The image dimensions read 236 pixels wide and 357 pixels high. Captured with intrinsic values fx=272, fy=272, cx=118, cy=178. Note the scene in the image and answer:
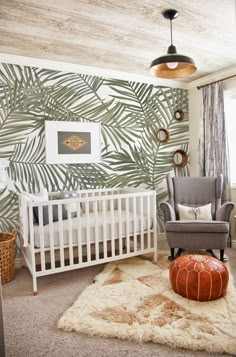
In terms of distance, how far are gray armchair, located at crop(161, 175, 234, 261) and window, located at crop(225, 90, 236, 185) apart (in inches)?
15.2

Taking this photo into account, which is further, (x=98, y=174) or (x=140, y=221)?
(x=98, y=174)

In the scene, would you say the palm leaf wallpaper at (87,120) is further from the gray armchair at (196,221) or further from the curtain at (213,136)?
the gray armchair at (196,221)

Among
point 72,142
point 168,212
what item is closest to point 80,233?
point 168,212

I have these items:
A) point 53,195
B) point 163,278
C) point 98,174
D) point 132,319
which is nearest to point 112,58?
point 98,174

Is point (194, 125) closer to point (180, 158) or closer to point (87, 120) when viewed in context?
point (180, 158)

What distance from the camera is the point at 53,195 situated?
325 centimetres

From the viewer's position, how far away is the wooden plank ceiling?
2.11m

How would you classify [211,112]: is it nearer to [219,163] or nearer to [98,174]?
[219,163]

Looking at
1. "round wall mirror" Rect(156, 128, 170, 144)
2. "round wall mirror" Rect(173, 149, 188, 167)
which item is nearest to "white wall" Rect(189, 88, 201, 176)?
"round wall mirror" Rect(173, 149, 188, 167)

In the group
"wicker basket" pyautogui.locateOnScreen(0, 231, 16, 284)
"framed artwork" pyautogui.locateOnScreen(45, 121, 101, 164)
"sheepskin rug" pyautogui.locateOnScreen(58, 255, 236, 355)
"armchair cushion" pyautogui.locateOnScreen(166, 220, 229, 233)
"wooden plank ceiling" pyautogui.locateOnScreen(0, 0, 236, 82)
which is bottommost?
"sheepskin rug" pyautogui.locateOnScreen(58, 255, 236, 355)

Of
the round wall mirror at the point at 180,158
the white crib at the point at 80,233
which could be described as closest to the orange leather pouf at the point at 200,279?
the white crib at the point at 80,233

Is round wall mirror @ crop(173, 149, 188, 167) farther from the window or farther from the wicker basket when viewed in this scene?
the wicker basket

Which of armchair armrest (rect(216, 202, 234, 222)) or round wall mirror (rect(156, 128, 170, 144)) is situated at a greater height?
round wall mirror (rect(156, 128, 170, 144))

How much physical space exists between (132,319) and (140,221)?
1208 mm
